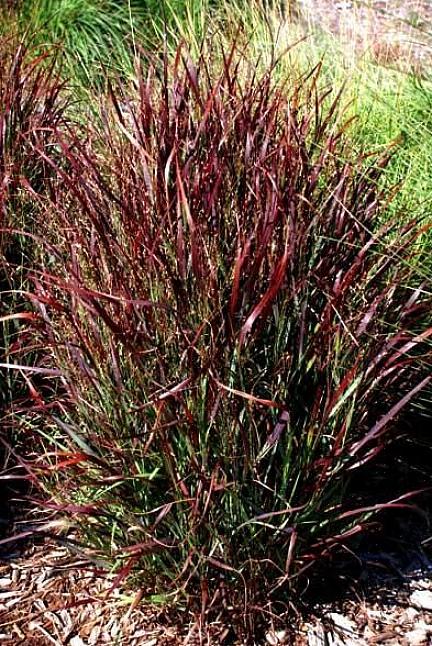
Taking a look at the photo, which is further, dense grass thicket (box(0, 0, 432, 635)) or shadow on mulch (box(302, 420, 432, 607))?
shadow on mulch (box(302, 420, 432, 607))

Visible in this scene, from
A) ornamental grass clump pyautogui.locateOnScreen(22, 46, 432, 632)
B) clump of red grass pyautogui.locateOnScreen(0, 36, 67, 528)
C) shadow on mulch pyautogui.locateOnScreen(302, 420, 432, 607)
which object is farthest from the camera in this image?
clump of red grass pyautogui.locateOnScreen(0, 36, 67, 528)

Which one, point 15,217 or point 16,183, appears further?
point 16,183

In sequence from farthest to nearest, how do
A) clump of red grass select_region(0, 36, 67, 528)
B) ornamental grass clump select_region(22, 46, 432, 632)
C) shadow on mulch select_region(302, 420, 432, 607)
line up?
clump of red grass select_region(0, 36, 67, 528) → shadow on mulch select_region(302, 420, 432, 607) → ornamental grass clump select_region(22, 46, 432, 632)

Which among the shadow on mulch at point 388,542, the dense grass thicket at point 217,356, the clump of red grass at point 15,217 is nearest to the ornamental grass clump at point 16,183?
the clump of red grass at point 15,217

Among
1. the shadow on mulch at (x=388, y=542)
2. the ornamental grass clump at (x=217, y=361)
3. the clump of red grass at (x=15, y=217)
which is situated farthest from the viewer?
the clump of red grass at (x=15, y=217)

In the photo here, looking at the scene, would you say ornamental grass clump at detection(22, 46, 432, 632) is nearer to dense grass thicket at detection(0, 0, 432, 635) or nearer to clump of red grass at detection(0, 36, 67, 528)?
dense grass thicket at detection(0, 0, 432, 635)

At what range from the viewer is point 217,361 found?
2264 mm

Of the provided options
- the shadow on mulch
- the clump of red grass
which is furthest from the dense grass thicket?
the clump of red grass

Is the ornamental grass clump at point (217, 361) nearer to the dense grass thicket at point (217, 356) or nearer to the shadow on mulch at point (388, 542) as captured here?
the dense grass thicket at point (217, 356)

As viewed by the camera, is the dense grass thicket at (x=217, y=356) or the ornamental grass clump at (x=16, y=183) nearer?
the dense grass thicket at (x=217, y=356)

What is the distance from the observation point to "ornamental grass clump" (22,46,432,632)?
2.27 metres

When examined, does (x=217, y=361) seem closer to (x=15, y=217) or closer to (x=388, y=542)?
(x=388, y=542)

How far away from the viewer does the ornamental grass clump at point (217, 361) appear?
7.43ft

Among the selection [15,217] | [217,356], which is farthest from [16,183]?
[217,356]
